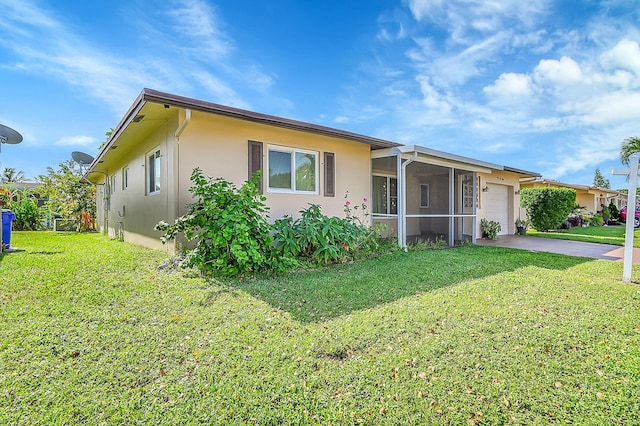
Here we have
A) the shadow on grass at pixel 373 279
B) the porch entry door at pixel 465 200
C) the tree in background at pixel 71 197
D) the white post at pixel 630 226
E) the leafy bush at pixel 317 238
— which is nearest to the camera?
the shadow on grass at pixel 373 279

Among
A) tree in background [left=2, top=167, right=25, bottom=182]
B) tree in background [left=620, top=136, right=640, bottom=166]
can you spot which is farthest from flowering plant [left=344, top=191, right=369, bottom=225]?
tree in background [left=2, top=167, right=25, bottom=182]

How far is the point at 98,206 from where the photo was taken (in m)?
18.3

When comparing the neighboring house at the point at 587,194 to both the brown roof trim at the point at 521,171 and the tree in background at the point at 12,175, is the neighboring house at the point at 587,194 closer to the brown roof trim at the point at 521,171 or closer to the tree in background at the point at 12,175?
the brown roof trim at the point at 521,171

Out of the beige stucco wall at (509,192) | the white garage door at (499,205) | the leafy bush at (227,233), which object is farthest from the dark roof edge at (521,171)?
the leafy bush at (227,233)

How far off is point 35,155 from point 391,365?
105 feet

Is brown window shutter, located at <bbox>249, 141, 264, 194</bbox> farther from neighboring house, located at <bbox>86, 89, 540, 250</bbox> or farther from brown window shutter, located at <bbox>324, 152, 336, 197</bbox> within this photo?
brown window shutter, located at <bbox>324, 152, 336, 197</bbox>

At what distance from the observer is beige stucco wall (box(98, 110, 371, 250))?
6.52 meters

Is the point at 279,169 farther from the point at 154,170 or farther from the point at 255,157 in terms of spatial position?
the point at 154,170

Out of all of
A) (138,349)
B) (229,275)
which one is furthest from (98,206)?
(138,349)

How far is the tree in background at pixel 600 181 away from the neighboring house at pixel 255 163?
60107 mm

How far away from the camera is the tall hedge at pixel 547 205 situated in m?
14.7

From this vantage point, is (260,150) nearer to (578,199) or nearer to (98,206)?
(98,206)

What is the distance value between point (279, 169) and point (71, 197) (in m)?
17.3

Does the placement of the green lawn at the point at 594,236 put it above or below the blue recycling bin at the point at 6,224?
below
